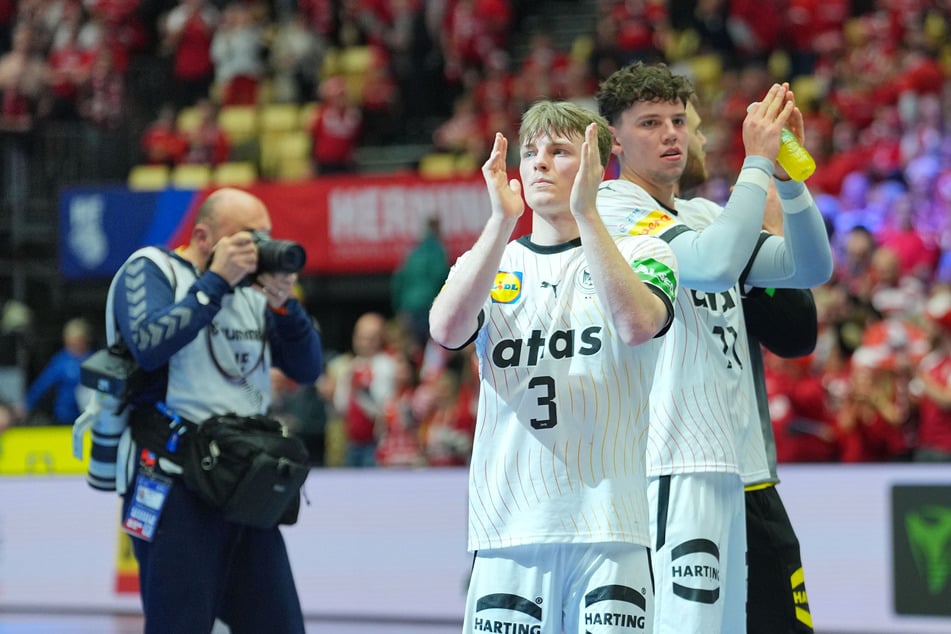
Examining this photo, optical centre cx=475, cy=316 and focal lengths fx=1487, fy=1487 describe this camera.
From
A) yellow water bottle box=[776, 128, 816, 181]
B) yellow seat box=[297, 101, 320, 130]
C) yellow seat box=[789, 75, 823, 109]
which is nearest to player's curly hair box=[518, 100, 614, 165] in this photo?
yellow water bottle box=[776, 128, 816, 181]

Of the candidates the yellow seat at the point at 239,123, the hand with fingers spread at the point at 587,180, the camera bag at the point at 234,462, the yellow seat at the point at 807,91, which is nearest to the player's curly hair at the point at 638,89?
the hand with fingers spread at the point at 587,180

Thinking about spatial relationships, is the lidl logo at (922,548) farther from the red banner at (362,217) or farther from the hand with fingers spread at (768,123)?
the red banner at (362,217)

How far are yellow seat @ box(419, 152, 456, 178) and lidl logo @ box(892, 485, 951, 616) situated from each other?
7.89 meters

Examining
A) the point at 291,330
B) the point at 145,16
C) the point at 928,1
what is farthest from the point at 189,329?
the point at 145,16

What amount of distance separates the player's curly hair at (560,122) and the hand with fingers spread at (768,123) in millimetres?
608

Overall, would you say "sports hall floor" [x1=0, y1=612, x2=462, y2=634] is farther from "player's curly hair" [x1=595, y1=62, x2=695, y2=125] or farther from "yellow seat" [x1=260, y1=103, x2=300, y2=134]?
"yellow seat" [x1=260, y1=103, x2=300, y2=134]

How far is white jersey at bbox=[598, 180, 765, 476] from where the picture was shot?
465 centimetres

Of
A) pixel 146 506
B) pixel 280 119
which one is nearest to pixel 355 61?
pixel 280 119

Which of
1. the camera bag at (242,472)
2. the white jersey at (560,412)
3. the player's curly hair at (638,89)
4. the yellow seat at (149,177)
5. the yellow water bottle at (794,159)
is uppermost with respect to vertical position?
the yellow seat at (149,177)

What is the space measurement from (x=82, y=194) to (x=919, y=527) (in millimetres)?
10953

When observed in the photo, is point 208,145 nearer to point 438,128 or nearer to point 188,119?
point 188,119

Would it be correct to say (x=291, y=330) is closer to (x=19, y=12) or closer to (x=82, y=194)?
(x=82, y=194)

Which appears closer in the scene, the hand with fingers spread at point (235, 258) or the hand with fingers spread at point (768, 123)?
the hand with fingers spread at point (768, 123)

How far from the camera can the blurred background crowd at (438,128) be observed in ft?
35.5
